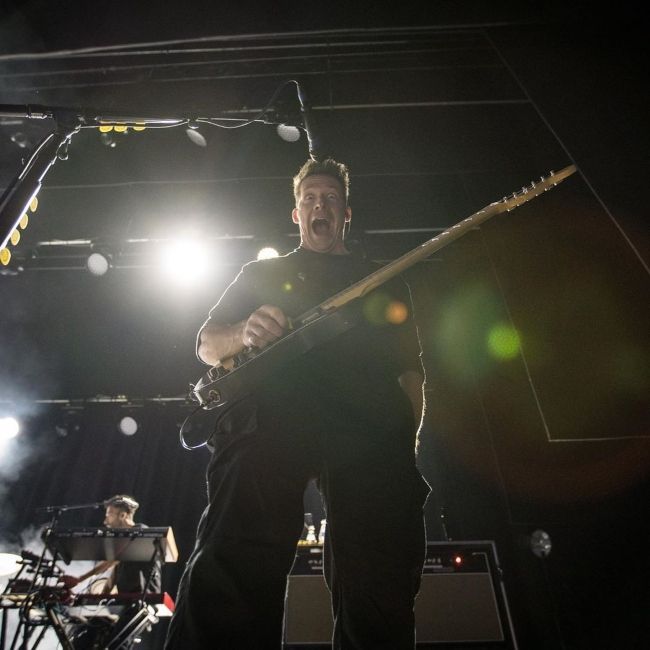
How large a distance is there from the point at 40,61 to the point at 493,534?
650 centimetres

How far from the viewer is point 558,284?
10.2 ft

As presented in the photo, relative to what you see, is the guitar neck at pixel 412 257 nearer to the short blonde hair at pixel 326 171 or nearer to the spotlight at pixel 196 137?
the short blonde hair at pixel 326 171

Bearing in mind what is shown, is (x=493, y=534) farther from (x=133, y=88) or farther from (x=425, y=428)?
(x=133, y=88)

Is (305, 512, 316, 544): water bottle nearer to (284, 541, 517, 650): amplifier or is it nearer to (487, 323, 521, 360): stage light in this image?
(284, 541, 517, 650): amplifier

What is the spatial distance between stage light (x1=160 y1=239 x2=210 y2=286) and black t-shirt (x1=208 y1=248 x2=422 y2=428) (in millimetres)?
3868

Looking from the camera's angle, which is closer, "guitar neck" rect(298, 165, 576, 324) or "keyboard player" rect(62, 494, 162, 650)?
"guitar neck" rect(298, 165, 576, 324)

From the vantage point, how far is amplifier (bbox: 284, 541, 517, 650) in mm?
2779

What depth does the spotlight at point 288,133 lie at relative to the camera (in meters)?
4.28

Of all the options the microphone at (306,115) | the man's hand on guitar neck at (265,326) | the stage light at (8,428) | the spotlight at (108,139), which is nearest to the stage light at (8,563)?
the stage light at (8,428)

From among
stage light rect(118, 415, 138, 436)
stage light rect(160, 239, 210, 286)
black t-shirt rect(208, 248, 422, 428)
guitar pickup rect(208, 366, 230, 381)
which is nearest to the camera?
black t-shirt rect(208, 248, 422, 428)

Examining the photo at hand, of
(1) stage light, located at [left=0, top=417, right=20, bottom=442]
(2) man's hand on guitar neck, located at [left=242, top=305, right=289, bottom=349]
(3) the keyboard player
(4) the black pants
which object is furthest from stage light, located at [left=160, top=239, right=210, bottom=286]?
(4) the black pants

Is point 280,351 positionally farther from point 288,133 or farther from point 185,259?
point 185,259

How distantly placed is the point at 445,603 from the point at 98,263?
213 inches

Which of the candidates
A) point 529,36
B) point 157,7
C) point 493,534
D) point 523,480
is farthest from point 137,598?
point 529,36
